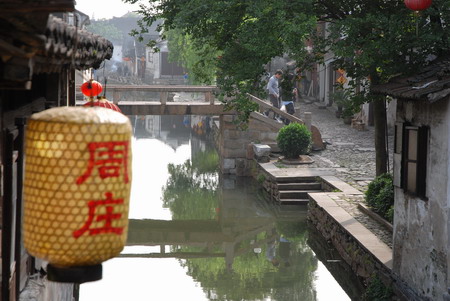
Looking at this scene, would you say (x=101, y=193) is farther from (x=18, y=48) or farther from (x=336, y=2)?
(x=336, y=2)

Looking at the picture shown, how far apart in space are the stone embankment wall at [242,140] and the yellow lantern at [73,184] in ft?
78.1

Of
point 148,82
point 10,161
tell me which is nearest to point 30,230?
point 10,161

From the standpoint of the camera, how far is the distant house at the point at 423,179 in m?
10.6

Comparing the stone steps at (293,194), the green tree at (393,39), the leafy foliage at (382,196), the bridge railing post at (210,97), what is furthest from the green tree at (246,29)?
the bridge railing post at (210,97)

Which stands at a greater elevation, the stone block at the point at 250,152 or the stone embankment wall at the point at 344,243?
the stone block at the point at 250,152

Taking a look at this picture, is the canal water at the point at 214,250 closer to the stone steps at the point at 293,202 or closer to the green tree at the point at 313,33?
the stone steps at the point at 293,202

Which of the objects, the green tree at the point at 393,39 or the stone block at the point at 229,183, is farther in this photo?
the stone block at the point at 229,183

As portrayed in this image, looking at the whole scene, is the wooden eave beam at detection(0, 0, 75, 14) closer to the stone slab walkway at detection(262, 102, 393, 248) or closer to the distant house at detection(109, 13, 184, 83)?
the stone slab walkway at detection(262, 102, 393, 248)

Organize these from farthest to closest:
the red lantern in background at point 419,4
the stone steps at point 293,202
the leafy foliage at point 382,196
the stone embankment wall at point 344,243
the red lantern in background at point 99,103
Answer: the stone steps at point 293,202, the leafy foliage at point 382,196, the stone embankment wall at point 344,243, the red lantern in background at point 419,4, the red lantern in background at point 99,103

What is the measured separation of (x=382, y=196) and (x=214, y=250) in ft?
15.1

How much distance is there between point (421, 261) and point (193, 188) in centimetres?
1668

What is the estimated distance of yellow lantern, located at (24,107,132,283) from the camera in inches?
175

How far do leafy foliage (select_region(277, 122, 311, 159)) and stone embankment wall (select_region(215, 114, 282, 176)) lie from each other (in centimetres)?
222

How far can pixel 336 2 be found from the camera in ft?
54.7
